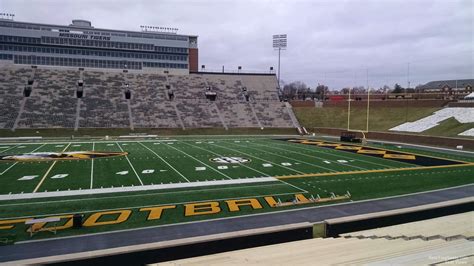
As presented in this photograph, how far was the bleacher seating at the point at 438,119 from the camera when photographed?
41.0 m

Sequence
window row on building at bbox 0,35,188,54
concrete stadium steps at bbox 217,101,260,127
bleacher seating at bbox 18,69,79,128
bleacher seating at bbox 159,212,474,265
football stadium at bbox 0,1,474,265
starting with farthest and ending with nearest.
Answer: window row on building at bbox 0,35,188,54, concrete stadium steps at bbox 217,101,260,127, bleacher seating at bbox 18,69,79,128, football stadium at bbox 0,1,474,265, bleacher seating at bbox 159,212,474,265

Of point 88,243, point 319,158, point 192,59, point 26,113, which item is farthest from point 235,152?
point 192,59

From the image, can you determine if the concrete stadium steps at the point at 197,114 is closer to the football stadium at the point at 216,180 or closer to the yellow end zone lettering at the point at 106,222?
the football stadium at the point at 216,180

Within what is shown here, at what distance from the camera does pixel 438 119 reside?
141ft

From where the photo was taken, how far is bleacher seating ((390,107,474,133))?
41000mm

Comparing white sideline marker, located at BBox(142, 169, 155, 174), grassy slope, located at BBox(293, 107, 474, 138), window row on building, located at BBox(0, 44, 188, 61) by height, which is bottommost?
white sideline marker, located at BBox(142, 169, 155, 174)

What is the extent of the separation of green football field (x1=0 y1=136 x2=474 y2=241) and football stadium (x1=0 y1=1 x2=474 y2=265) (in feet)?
0.29

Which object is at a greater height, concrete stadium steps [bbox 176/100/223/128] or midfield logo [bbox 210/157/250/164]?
concrete stadium steps [bbox 176/100/223/128]

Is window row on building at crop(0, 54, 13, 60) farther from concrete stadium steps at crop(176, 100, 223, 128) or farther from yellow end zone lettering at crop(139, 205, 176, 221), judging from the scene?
yellow end zone lettering at crop(139, 205, 176, 221)

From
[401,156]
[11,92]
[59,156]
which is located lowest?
[59,156]

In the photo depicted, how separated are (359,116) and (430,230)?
46645 millimetres

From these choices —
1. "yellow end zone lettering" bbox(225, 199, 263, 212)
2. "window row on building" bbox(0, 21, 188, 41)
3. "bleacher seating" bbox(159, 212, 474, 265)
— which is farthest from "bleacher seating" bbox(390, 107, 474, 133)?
"window row on building" bbox(0, 21, 188, 41)

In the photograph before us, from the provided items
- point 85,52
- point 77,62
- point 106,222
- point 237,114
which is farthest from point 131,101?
point 106,222

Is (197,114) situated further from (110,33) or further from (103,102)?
(110,33)
